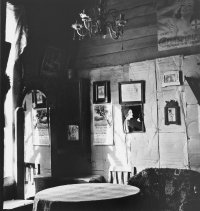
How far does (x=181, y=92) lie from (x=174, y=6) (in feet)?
4.86

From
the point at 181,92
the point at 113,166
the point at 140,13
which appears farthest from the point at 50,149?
the point at 140,13

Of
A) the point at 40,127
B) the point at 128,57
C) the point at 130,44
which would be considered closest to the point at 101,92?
the point at 128,57

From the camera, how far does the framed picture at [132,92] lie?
211 inches

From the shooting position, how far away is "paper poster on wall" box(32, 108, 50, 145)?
5.73 meters

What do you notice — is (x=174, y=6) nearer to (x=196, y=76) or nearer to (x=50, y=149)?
(x=196, y=76)

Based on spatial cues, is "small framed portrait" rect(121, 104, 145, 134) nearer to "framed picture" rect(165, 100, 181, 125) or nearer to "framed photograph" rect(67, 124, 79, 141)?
"framed picture" rect(165, 100, 181, 125)

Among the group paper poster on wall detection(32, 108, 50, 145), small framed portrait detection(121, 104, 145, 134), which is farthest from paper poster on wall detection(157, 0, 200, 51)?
paper poster on wall detection(32, 108, 50, 145)

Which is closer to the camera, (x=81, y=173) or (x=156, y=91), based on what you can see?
(x=156, y=91)

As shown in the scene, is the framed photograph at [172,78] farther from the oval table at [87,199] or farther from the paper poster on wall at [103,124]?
the oval table at [87,199]

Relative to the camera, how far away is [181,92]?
4.95 m

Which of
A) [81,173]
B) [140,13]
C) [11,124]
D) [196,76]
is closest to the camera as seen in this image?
[196,76]

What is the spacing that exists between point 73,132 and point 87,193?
233 centimetres

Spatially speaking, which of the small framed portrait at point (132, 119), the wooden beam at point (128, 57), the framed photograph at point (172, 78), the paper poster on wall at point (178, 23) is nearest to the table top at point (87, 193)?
the small framed portrait at point (132, 119)

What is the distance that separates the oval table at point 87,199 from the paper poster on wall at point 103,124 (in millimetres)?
1863
